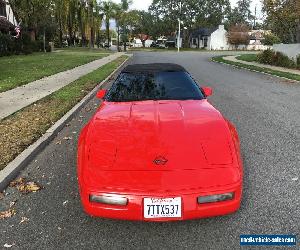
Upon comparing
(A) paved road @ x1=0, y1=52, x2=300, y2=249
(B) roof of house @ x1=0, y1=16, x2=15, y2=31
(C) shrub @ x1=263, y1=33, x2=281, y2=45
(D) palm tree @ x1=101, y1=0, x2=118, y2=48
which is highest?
(D) palm tree @ x1=101, y1=0, x2=118, y2=48

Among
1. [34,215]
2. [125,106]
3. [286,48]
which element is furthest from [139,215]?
[286,48]

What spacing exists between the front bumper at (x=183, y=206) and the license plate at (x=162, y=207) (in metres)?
0.04

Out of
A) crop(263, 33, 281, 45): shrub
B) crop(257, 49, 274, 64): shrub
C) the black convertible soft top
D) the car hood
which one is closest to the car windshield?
the black convertible soft top

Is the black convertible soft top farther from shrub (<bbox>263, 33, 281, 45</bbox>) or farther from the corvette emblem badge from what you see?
shrub (<bbox>263, 33, 281, 45</bbox>)

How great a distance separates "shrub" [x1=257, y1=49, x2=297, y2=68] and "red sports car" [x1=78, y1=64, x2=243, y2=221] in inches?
851

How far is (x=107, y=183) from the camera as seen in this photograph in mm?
3375

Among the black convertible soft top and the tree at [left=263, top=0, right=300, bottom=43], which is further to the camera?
the tree at [left=263, top=0, right=300, bottom=43]

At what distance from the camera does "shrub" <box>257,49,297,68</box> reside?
962 inches

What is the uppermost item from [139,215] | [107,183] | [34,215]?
[107,183]

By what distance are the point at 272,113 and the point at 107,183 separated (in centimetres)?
680

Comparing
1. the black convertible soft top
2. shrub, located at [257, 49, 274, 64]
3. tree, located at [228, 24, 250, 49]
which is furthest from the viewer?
tree, located at [228, 24, 250, 49]

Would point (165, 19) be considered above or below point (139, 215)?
above

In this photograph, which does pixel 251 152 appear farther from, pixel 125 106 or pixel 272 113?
pixel 272 113

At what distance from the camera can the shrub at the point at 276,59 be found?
24.4 meters
